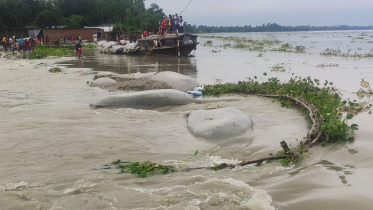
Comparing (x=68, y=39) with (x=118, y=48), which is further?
(x=68, y=39)

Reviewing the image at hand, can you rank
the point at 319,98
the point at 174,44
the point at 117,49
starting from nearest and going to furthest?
the point at 319,98, the point at 174,44, the point at 117,49

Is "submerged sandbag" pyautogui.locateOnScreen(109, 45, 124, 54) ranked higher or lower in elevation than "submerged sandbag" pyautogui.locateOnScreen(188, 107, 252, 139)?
higher

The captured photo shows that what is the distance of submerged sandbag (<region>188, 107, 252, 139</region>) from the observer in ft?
16.8

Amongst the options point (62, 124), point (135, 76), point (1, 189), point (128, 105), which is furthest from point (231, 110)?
point (135, 76)

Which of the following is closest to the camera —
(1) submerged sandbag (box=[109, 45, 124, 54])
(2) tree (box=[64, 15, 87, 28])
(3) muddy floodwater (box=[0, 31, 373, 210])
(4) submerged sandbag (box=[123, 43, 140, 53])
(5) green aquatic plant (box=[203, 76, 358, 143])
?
(3) muddy floodwater (box=[0, 31, 373, 210])

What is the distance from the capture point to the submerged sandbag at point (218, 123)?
5.11 meters

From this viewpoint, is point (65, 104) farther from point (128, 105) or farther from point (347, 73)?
point (347, 73)

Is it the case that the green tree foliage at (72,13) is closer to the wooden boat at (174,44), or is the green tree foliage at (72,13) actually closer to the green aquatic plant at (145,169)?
the wooden boat at (174,44)

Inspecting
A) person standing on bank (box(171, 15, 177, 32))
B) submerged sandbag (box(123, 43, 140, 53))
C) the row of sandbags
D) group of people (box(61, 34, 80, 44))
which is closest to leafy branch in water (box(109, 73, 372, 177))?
person standing on bank (box(171, 15, 177, 32))

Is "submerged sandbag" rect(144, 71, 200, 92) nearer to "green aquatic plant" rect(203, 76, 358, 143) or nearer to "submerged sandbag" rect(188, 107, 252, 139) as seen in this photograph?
"green aquatic plant" rect(203, 76, 358, 143)

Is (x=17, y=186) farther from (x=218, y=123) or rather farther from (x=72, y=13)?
(x=72, y=13)

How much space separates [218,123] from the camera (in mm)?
5273

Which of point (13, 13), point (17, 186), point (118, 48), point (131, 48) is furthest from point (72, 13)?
point (17, 186)

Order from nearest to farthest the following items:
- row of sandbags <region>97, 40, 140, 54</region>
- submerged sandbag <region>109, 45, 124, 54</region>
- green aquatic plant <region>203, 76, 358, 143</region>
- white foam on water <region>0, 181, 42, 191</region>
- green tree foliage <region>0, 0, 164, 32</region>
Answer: white foam on water <region>0, 181, 42, 191</region>, green aquatic plant <region>203, 76, 358, 143</region>, row of sandbags <region>97, 40, 140, 54</region>, submerged sandbag <region>109, 45, 124, 54</region>, green tree foliage <region>0, 0, 164, 32</region>
